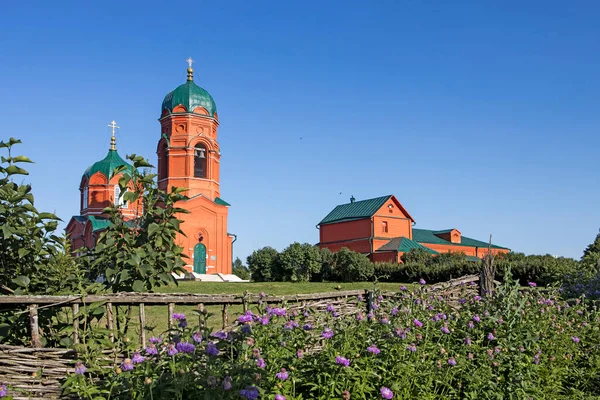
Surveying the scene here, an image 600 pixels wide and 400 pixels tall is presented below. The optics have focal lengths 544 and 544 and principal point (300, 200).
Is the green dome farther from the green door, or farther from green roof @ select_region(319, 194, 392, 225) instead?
green roof @ select_region(319, 194, 392, 225)

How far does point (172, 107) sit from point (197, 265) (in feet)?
29.7

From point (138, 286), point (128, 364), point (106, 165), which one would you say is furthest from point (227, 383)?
point (106, 165)

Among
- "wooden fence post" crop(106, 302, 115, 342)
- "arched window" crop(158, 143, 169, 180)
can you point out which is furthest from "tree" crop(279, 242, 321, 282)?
"wooden fence post" crop(106, 302, 115, 342)

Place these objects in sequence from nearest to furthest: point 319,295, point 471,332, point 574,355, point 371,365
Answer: point 371,365
point 471,332
point 574,355
point 319,295

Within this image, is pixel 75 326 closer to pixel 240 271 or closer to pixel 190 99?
pixel 190 99

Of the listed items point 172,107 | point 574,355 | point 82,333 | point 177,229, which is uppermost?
point 172,107

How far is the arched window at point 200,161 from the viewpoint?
3081 cm

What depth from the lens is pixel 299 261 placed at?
3108 centimetres

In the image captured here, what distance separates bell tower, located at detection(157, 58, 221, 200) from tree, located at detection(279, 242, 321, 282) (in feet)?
17.7

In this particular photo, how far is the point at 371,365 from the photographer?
3582 mm

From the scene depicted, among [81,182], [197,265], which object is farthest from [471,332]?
[81,182]

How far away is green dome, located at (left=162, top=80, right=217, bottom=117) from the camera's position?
3084 cm

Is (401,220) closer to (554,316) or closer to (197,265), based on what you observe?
(197,265)

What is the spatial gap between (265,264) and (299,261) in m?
2.11
